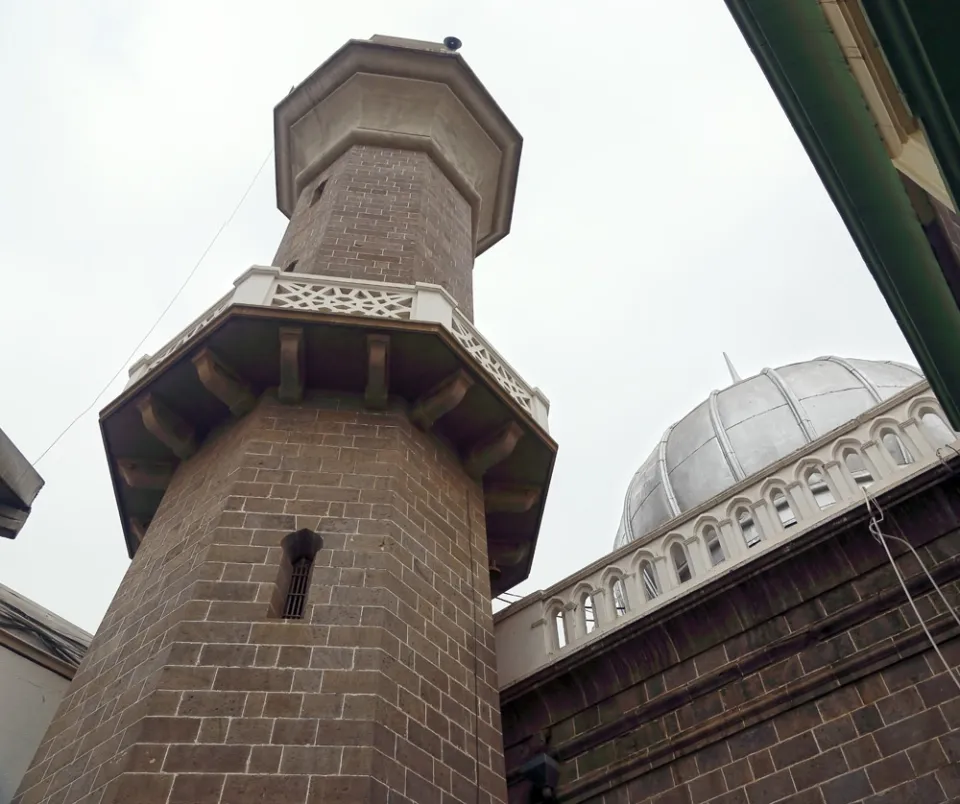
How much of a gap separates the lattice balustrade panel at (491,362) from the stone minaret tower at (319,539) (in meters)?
0.04

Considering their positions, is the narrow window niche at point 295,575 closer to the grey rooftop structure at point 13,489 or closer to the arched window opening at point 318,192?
the grey rooftop structure at point 13,489

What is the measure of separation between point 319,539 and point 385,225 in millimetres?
5941

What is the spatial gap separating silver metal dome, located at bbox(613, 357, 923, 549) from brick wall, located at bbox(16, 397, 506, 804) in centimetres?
758

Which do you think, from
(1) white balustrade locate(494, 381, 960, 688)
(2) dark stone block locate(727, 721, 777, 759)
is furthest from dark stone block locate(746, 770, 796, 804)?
(1) white balustrade locate(494, 381, 960, 688)

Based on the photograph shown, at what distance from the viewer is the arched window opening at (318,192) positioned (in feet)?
44.3

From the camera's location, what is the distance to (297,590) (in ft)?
21.5

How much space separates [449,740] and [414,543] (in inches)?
67.6

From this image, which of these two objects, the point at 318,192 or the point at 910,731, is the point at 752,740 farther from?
the point at 318,192

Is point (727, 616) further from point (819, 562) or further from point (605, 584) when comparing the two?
point (605, 584)

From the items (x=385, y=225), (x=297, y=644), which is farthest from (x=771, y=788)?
(x=385, y=225)

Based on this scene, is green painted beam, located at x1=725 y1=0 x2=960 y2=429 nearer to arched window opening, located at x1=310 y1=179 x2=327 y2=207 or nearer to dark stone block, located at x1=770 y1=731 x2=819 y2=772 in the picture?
dark stone block, located at x1=770 y1=731 x2=819 y2=772

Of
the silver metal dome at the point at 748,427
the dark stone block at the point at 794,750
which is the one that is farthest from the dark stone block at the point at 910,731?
the silver metal dome at the point at 748,427

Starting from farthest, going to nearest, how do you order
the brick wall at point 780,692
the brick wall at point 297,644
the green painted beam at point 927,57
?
the brick wall at point 780,692
the brick wall at point 297,644
the green painted beam at point 927,57

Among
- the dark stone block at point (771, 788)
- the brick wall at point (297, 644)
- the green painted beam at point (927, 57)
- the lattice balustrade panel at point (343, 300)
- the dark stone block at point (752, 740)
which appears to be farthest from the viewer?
the lattice balustrade panel at point (343, 300)
